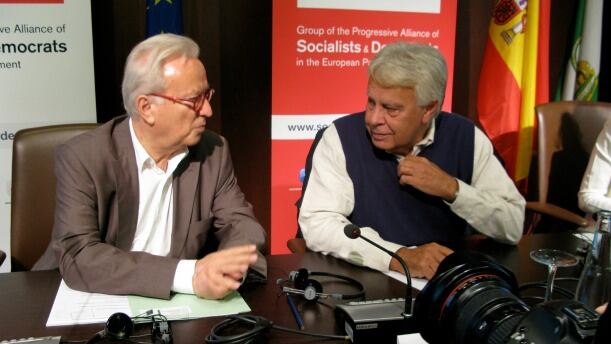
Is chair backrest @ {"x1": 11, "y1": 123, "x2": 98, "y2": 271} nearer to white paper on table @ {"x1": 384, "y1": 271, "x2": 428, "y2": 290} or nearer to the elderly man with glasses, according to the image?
the elderly man with glasses

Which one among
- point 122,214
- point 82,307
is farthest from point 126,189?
point 82,307

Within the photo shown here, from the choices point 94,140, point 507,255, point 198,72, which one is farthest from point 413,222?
point 94,140

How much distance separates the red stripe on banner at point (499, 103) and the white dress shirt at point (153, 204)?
2346 millimetres

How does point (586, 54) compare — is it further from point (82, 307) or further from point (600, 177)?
point (82, 307)

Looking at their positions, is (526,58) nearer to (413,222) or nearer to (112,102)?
(413,222)

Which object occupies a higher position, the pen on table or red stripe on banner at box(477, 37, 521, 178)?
red stripe on banner at box(477, 37, 521, 178)

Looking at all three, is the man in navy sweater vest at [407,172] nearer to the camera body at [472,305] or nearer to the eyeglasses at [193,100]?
the eyeglasses at [193,100]

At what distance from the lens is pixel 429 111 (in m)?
2.03

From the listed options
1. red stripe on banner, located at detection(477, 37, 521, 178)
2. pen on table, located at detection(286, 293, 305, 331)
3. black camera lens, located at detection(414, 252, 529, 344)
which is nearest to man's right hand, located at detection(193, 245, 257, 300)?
pen on table, located at detection(286, 293, 305, 331)

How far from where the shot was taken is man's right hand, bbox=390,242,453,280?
1.61m

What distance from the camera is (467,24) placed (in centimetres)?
392

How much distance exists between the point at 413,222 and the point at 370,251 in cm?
40

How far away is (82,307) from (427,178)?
3.73 ft

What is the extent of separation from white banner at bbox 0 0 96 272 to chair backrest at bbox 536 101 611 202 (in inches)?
89.3
